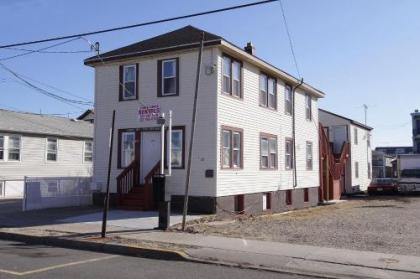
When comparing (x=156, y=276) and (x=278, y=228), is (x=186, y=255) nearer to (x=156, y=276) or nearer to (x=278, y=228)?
(x=156, y=276)

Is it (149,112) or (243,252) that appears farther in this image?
(149,112)

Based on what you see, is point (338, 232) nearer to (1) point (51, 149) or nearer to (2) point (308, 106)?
(2) point (308, 106)

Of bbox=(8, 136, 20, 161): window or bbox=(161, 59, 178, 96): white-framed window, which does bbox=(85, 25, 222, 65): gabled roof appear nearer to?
bbox=(161, 59, 178, 96): white-framed window

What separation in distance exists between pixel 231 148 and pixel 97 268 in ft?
39.3

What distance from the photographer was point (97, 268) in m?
10.1

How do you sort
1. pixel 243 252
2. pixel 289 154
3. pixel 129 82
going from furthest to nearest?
pixel 289 154, pixel 129 82, pixel 243 252

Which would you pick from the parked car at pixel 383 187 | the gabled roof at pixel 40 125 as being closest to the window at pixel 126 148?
the gabled roof at pixel 40 125

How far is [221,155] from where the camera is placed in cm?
2066

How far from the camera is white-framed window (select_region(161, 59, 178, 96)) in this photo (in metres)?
21.3

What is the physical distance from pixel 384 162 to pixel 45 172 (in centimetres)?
4239

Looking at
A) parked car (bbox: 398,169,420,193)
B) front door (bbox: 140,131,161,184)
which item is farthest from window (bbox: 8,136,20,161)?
parked car (bbox: 398,169,420,193)

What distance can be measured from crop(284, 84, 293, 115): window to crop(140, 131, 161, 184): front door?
8.58 metres

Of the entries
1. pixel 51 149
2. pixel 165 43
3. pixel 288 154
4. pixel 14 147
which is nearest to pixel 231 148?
pixel 165 43

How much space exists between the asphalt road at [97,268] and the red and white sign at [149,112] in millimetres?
10076
